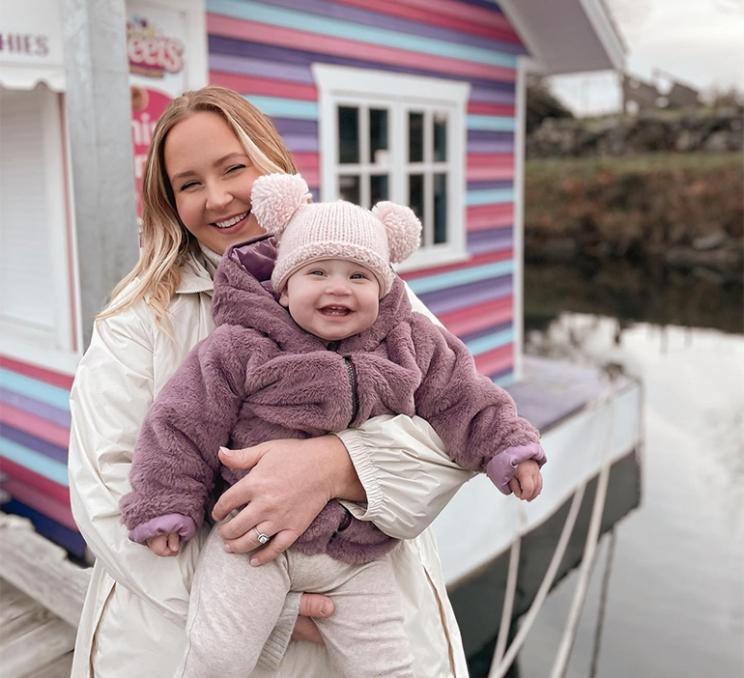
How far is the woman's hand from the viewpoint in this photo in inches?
49.9

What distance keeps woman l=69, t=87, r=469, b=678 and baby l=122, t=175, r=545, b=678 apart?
0.05m

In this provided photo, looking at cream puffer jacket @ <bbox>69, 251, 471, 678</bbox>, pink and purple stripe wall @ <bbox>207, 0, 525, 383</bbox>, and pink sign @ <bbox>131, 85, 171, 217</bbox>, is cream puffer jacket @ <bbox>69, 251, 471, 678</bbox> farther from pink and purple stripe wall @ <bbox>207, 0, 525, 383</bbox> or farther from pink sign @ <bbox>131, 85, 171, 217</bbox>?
pink and purple stripe wall @ <bbox>207, 0, 525, 383</bbox>

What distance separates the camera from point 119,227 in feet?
7.42

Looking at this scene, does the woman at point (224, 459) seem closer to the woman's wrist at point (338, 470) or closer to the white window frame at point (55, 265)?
the woman's wrist at point (338, 470)

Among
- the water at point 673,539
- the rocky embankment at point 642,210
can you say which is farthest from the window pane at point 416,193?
the rocky embankment at point 642,210

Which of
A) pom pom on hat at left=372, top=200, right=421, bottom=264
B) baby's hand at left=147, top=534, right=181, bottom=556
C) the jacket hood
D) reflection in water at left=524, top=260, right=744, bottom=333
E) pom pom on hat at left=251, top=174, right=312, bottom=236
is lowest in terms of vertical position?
reflection in water at left=524, top=260, right=744, bottom=333

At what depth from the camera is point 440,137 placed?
552 cm

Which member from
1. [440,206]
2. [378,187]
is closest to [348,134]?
[378,187]

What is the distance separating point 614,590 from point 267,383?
477 centimetres

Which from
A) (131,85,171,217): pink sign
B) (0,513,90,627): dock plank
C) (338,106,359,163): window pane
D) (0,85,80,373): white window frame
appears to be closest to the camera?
(0,513,90,627): dock plank

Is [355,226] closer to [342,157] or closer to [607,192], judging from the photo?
[342,157]

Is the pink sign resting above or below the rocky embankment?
above

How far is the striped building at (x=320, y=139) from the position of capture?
11.0ft

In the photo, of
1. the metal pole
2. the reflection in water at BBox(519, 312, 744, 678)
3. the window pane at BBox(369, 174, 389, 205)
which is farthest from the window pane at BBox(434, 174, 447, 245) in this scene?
the metal pole
